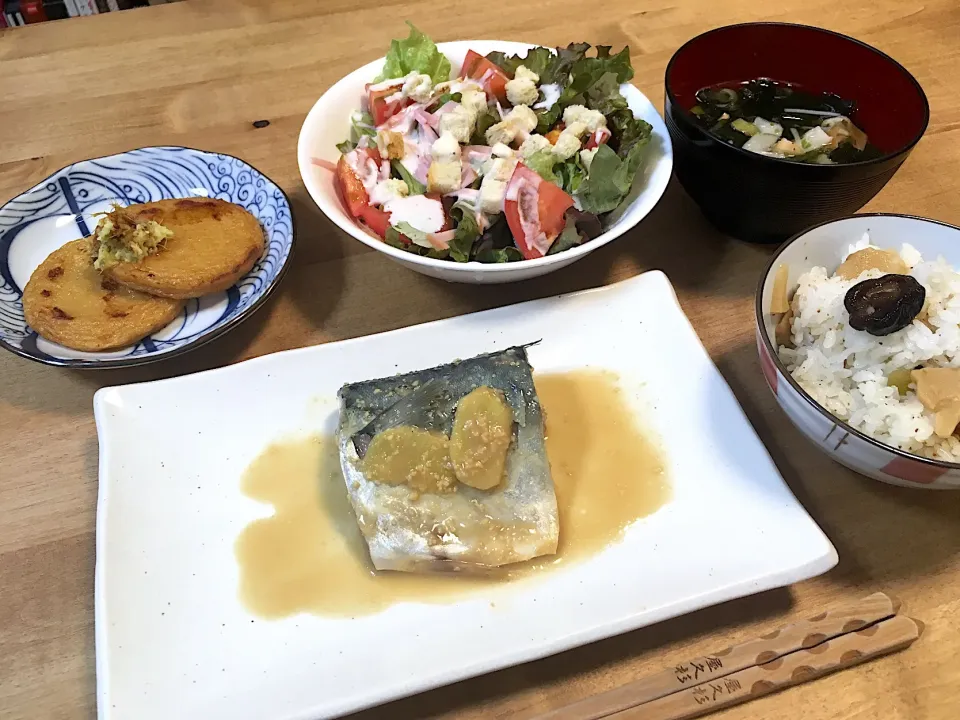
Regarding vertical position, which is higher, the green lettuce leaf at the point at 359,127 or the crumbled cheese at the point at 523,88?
the crumbled cheese at the point at 523,88

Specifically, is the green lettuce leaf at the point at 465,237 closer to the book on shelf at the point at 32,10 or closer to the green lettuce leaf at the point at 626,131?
the green lettuce leaf at the point at 626,131

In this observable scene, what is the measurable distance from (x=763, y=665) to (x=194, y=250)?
1.46 meters

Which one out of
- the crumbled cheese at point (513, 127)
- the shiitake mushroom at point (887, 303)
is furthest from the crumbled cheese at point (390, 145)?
the shiitake mushroom at point (887, 303)

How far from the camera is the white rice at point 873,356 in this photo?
1221mm

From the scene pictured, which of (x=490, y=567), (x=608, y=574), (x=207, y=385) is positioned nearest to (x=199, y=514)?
(x=207, y=385)

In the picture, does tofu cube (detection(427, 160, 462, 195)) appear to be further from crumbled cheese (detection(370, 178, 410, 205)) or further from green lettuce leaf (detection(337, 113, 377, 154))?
green lettuce leaf (detection(337, 113, 377, 154))

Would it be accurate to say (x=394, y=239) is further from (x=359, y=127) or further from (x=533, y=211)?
(x=359, y=127)

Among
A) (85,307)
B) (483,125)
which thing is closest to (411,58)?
(483,125)

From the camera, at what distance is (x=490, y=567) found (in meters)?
1.27

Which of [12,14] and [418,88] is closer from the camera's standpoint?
[418,88]

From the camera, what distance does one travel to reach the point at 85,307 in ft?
5.29

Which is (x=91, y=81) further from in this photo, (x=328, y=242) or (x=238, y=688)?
(x=238, y=688)

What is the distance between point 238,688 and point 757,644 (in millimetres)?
846

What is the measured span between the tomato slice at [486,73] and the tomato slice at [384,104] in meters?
0.20
